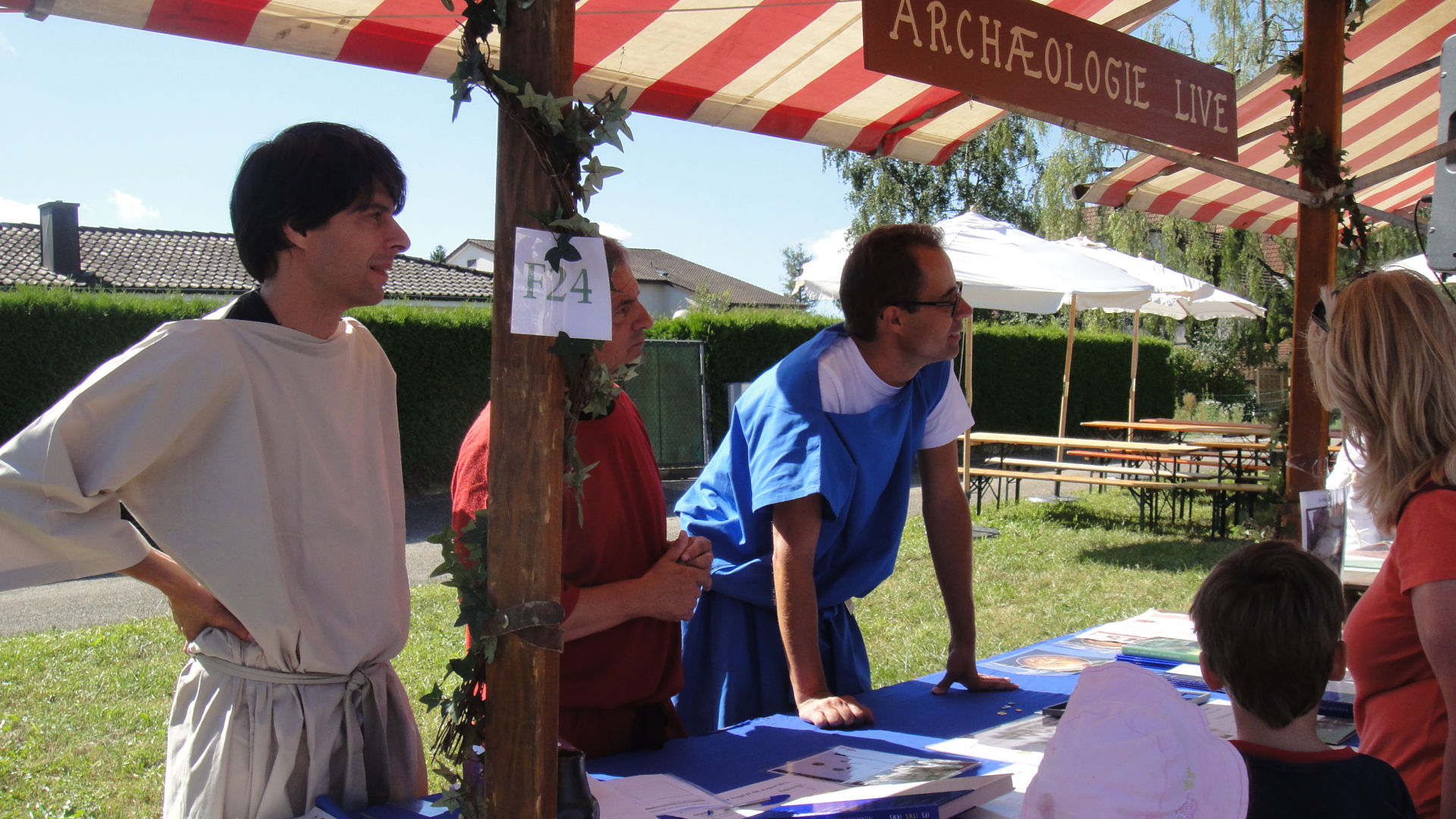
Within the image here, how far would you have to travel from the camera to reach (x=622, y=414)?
208cm

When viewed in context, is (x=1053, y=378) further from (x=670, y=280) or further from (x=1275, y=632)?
(x=670, y=280)

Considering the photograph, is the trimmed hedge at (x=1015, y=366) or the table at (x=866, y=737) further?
the trimmed hedge at (x=1015, y=366)

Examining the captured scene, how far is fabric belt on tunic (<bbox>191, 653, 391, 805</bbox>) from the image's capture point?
1.58 meters

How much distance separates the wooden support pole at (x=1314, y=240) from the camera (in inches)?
124

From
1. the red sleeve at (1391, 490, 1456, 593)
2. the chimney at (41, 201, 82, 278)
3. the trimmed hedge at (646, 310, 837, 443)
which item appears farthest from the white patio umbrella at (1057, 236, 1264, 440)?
the chimney at (41, 201, 82, 278)

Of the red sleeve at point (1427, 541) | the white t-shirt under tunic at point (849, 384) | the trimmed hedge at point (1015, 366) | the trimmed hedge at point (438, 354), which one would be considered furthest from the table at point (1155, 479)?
the red sleeve at point (1427, 541)

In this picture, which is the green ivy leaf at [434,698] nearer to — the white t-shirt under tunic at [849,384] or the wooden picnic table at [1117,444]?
the white t-shirt under tunic at [849,384]

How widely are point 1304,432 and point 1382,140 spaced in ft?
9.66

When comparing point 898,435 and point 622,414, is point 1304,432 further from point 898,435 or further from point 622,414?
point 622,414

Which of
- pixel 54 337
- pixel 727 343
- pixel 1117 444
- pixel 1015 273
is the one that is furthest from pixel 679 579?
pixel 727 343

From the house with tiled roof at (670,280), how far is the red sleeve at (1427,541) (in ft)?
155

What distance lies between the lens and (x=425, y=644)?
5477mm

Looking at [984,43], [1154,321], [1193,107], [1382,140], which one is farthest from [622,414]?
[1154,321]

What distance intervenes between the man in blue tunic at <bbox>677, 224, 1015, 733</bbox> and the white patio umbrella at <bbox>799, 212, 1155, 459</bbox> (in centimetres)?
555
